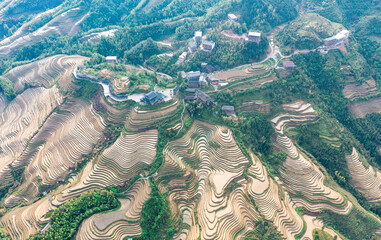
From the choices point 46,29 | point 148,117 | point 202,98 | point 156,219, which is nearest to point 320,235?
point 156,219

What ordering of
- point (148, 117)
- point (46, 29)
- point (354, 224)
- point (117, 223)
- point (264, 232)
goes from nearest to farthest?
point (117, 223), point (264, 232), point (354, 224), point (148, 117), point (46, 29)

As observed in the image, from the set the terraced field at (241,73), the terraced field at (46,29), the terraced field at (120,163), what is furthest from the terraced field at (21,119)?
the terraced field at (241,73)

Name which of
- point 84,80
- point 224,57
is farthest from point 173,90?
point 84,80

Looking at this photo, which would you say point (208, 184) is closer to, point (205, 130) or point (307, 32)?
point (205, 130)

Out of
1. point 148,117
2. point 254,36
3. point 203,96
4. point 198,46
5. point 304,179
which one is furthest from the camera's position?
point 198,46

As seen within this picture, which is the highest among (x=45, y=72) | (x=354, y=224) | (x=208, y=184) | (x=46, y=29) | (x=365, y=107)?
(x=46, y=29)

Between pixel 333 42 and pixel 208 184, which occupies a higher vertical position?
pixel 333 42

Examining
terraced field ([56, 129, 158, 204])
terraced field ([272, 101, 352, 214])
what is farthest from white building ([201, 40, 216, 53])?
terraced field ([56, 129, 158, 204])

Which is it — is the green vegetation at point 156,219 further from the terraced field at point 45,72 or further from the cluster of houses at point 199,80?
the terraced field at point 45,72
